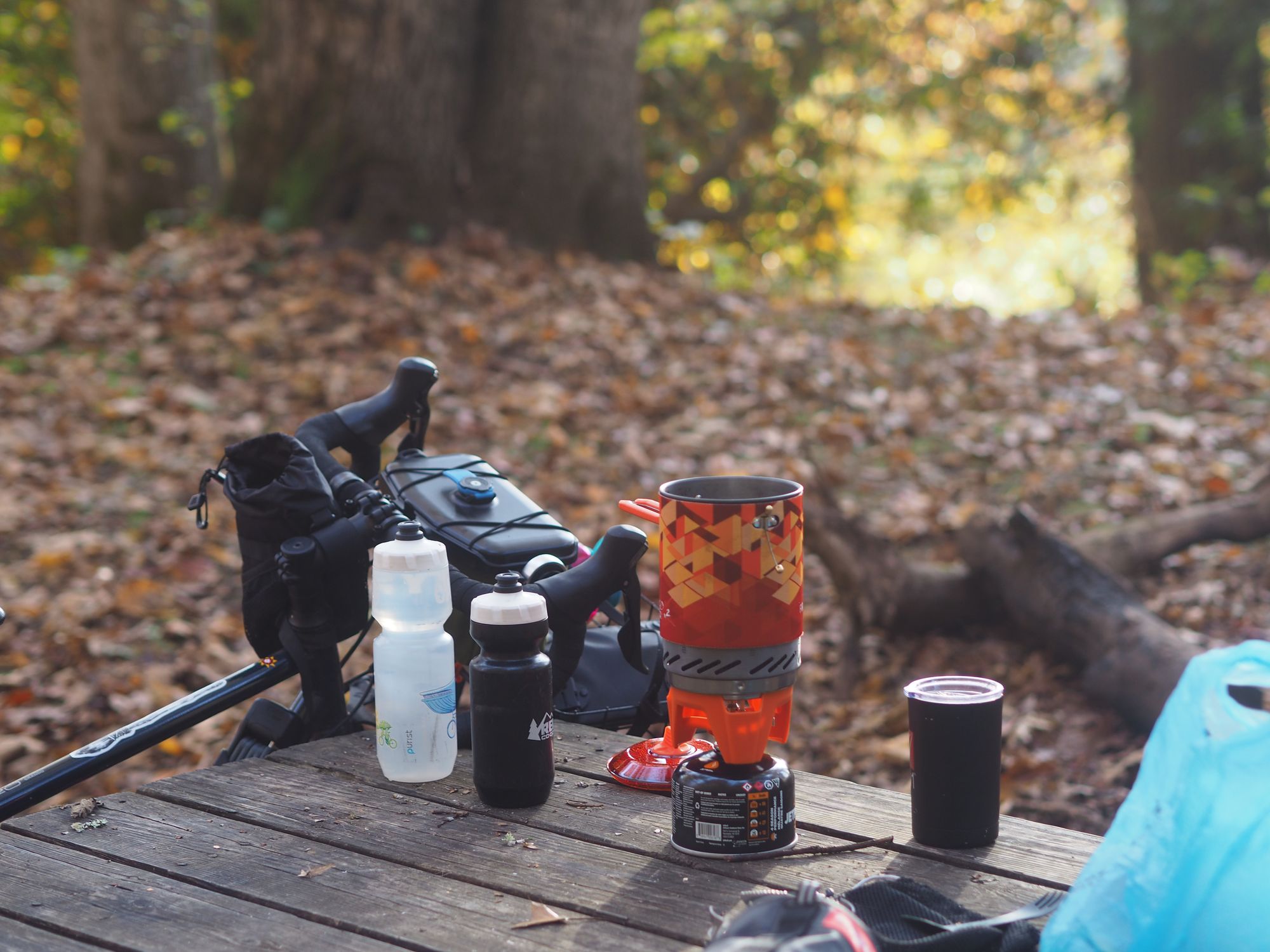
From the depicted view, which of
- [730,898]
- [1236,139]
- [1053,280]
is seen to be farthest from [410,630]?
[1053,280]

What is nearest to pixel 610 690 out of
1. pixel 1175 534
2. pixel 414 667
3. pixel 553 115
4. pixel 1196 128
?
pixel 414 667

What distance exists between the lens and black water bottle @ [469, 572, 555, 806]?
76.2 inches

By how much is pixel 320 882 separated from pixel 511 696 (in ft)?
1.32

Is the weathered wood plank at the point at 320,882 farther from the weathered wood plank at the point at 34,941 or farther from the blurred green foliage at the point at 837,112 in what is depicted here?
the blurred green foliage at the point at 837,112

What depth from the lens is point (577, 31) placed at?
27.7 feet

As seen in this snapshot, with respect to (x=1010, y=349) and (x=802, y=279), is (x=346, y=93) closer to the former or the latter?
(x=1010, y=349)

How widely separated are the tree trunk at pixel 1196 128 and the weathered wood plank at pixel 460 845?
9.74 meters

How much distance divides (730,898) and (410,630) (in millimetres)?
770

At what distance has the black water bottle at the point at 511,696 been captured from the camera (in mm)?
1937

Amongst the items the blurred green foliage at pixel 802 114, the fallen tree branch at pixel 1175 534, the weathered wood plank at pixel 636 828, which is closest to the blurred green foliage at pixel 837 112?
the blurred green foliage at pixel 802 114

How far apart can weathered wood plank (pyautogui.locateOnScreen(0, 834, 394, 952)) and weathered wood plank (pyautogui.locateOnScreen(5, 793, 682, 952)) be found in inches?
1.0

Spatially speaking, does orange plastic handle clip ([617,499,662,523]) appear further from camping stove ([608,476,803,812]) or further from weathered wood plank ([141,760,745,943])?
weathered wood plank ([141,760,745,943])

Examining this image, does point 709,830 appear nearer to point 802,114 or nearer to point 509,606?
point 509,606

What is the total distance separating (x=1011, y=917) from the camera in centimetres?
150
